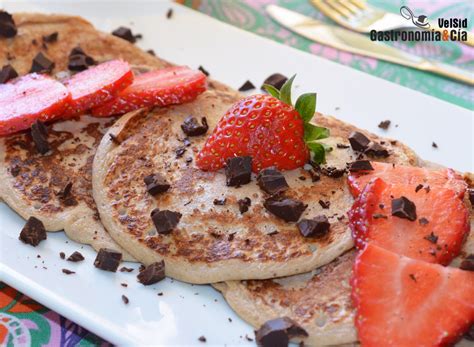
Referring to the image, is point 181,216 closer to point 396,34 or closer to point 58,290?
point 58,290

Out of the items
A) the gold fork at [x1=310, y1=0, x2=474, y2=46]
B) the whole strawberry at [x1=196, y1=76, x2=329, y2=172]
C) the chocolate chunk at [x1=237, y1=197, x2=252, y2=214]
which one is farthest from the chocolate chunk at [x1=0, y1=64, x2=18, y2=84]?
the gold fork at [x1=310, y1=0, x2=474, y2=46]

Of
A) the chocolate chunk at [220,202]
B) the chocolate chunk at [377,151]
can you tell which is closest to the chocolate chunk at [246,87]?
the chocolate chunk at [377,151]

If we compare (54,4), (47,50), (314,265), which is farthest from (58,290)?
(54,4)

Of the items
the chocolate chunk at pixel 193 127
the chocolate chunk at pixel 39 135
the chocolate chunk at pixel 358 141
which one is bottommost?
the chocolate chunk at pixel 39 135

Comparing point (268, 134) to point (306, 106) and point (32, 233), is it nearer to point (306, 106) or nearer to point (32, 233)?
point (306, 106)

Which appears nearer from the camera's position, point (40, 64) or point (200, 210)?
point (200, 210)

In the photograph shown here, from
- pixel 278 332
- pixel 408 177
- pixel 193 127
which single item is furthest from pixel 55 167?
pixel 408 177

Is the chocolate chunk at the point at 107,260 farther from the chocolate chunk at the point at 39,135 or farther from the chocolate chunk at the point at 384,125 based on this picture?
the chocolate chunk at the point at 384,125
